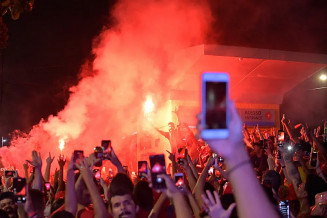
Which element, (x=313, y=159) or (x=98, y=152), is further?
(x=313, y=159)

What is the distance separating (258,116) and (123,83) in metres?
5.60

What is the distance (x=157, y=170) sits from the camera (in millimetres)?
3020

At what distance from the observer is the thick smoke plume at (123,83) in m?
14.6

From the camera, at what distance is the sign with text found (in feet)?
50.5

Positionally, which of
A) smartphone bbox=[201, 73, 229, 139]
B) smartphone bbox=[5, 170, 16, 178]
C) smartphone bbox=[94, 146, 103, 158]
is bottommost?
smartphone bbox=[5, 170, 16, 178]

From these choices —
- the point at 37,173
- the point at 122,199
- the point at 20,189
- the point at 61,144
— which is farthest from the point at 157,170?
the point at 61,144

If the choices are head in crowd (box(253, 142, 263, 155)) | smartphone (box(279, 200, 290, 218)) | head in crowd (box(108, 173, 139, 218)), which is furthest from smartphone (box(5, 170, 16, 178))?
head in crowd (box(253, 142, 263, 155))

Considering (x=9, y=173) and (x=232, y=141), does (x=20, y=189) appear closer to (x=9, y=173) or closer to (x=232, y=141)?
(x=9, y=173)

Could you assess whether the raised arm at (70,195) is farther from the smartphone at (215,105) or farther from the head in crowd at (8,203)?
the smartphone at (215,105)

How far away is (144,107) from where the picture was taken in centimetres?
1584

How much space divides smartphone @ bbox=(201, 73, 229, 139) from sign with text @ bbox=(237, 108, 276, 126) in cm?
1379

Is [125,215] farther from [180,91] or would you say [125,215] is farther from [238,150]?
[180,91]

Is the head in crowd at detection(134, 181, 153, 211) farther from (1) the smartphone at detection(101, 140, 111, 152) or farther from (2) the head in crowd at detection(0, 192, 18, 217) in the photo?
(2) the head in crowd at detection(0, 192, 18, 217)

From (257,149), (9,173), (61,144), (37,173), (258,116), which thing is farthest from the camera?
(61,144)
